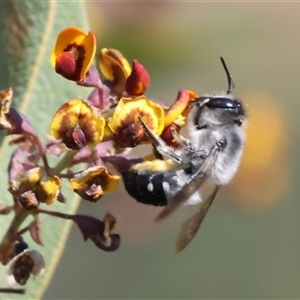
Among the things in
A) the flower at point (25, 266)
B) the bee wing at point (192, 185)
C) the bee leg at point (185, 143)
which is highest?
the bee leg at point (185, 143)

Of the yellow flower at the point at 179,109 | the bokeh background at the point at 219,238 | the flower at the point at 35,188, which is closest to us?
the flower at the point at 35,188

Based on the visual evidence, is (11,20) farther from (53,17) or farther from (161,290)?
(161,290)

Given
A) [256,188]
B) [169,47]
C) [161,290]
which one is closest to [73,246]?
[161,290]

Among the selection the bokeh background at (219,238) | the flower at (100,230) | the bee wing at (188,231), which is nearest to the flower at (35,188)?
the flower at (100,230)

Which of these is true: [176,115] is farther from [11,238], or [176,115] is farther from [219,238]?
[219,238]

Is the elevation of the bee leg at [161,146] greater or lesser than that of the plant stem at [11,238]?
greater

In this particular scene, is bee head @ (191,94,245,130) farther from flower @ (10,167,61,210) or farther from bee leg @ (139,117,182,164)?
flower @ (10,167,61,210)

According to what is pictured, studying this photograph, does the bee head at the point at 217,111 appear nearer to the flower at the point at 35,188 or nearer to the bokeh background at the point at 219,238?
the flower at the point at 35,188
